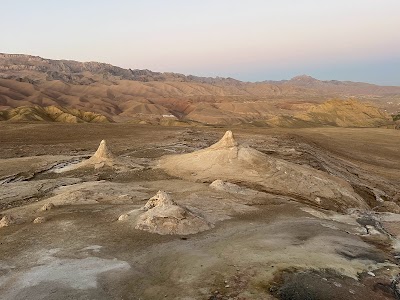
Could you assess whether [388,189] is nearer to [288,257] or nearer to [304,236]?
[304,236]

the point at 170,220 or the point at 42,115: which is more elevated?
the point at 170,220

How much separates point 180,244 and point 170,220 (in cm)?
144

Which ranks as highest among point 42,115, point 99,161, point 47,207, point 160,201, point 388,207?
point 160,201

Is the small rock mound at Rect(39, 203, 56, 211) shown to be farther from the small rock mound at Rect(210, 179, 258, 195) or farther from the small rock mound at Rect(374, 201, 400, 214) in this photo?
the small rock mound at Rect(374, 201, 400, 214)

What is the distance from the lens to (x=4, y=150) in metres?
30.1

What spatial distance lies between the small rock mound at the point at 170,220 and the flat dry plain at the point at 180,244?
40cm

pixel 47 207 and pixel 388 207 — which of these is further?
pixel 388 207

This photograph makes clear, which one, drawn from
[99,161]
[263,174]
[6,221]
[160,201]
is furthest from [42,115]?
[160,201]

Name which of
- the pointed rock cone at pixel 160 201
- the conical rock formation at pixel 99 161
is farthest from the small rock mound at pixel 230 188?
the conical rock formation at pixel 99 161

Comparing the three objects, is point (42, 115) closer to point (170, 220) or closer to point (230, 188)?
point (230, 188)

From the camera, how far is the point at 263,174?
2130 cm

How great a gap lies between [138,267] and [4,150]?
2393 centimetres

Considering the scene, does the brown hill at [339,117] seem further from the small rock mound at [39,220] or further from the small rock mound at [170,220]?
the small rock mound at [39,220]

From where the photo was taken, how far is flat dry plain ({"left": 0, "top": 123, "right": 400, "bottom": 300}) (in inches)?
359
